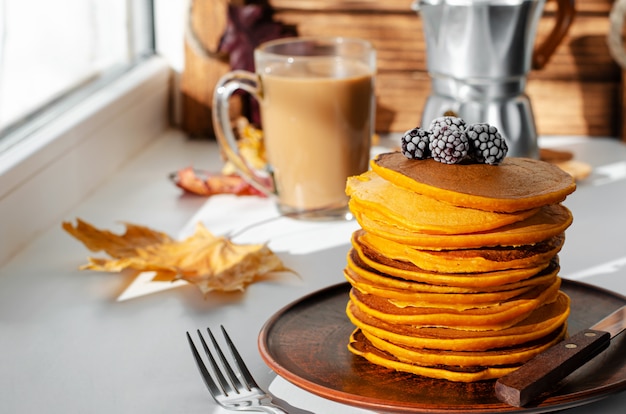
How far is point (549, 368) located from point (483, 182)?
135mm

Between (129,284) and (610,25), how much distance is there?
2.94 ft

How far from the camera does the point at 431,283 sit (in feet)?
1.98

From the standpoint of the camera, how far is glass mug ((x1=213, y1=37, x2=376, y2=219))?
3.52 feet

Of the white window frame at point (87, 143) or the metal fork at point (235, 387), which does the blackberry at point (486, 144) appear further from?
the white window frame at point (87, 143)

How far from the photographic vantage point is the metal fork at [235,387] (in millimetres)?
602

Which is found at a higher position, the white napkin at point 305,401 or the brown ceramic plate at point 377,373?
the brown ceramic plate at point 377,373

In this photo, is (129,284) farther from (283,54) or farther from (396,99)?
(396,99)

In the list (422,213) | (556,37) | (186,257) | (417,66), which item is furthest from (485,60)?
(422,213)

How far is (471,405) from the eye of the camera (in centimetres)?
56

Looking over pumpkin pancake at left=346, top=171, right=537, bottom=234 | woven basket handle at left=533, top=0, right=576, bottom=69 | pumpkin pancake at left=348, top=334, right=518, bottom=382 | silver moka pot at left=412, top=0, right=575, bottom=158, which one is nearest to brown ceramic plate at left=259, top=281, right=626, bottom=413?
pumpkin pancake at left=348, top=334, right=518, bottom=382

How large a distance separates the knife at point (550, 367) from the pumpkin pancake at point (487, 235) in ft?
0.26

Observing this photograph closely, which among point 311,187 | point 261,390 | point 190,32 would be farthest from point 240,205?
point 261,390

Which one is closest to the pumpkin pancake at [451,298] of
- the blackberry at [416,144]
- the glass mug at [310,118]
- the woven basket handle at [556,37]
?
the blackberry at [416,144]

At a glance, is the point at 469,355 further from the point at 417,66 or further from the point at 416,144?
the point at 417,66
